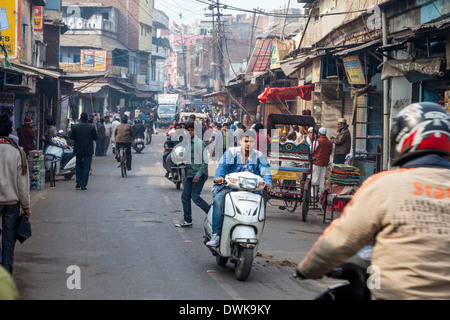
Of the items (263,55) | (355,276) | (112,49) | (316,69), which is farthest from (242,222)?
(112,49)

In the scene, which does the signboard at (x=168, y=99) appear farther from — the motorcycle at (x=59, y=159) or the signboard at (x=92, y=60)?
the motorcycle at (x=59, y=159)

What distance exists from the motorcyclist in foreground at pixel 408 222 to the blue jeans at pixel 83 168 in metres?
13.5

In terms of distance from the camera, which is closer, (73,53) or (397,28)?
(397,28)

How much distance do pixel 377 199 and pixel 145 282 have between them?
15.5ft

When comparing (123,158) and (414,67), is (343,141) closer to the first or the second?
(414,67)

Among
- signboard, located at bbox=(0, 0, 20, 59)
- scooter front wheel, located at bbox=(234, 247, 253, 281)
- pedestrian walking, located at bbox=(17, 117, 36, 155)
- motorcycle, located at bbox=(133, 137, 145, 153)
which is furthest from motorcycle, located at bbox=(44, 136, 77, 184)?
motorcycle, located at bbox=(133, 137, 145, 153)

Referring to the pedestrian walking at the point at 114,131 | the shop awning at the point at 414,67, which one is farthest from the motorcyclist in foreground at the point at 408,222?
the pedestrian walking at the point at 114,131

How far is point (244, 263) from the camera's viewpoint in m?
7.24

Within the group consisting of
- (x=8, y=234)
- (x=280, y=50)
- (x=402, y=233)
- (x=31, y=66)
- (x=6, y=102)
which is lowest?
(x=8, y=234)

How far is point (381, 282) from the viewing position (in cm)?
283

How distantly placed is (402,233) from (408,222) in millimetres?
Result: 57

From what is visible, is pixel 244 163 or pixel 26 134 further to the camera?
pixel 26 134

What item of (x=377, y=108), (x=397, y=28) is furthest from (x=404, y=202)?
(x=377, y=108)
